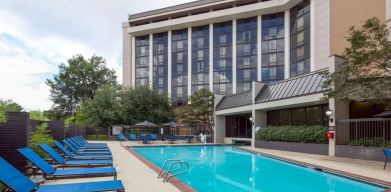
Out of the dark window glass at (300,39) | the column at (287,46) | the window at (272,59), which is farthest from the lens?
the window at (272,59)

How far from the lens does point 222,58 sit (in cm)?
5034

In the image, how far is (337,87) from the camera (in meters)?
14.2

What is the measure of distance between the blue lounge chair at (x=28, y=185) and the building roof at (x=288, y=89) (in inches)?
467

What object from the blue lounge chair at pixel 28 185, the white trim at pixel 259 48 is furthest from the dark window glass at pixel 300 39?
the blue lounge chair at pixel 28 185

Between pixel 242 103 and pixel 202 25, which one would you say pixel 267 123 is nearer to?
pixel 242 103

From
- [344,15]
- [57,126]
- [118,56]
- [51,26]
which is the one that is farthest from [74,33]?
[118,56]

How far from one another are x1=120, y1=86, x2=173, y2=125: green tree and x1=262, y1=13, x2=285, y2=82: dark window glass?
1561 cm

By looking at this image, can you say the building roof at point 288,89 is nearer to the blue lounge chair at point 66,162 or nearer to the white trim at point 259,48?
the blue lounge chair at point 66,162

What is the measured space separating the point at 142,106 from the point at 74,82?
21.8 metres

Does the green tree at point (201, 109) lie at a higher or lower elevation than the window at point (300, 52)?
lower

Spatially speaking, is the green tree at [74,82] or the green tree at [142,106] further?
the green tree at [74,82]

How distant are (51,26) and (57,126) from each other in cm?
655

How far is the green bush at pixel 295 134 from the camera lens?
17422mm

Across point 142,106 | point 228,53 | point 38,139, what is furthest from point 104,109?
point 38,139
